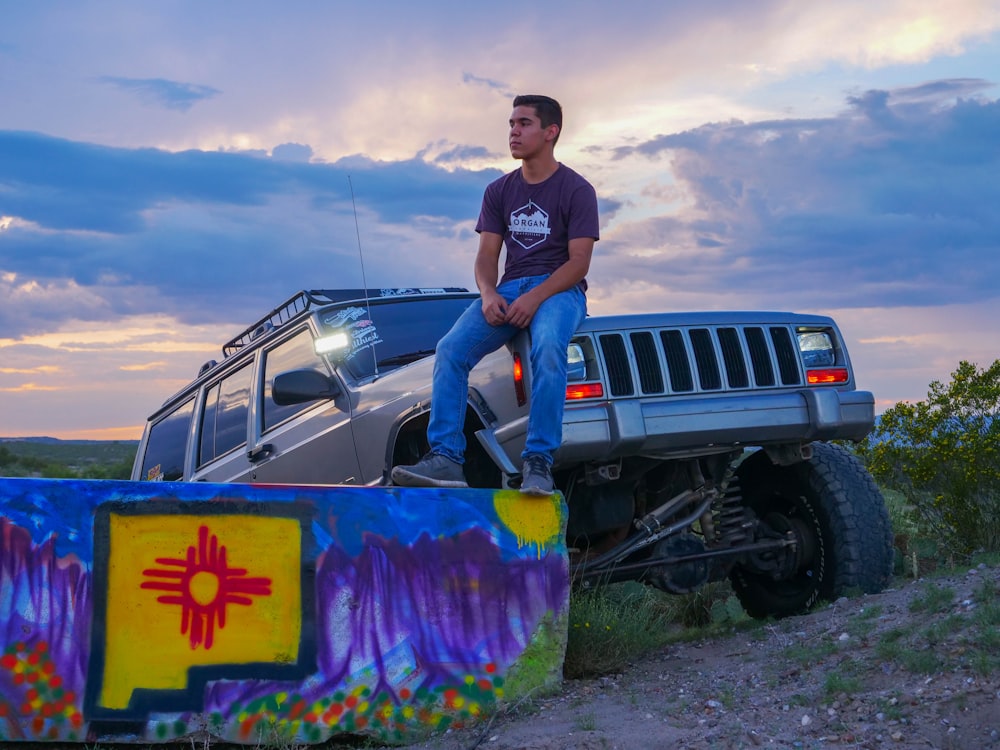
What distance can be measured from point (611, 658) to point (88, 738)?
7.39 ft

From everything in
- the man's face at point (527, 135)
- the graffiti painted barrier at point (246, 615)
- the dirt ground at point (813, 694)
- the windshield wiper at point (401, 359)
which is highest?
the man's face at point (527, 135)

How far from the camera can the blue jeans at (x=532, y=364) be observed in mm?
4535

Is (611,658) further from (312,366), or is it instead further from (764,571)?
(312,366)

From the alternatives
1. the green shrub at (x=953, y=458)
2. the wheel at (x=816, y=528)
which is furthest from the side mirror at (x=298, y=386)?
the green shrub at (x=953, y=458)

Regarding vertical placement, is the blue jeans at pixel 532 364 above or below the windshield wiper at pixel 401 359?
below

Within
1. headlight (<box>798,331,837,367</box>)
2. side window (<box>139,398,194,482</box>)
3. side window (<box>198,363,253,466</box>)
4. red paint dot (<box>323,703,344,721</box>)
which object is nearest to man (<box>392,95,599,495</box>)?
red paint dot (<box>323,703,344,721</box>)

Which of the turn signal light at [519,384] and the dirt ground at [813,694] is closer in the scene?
the dirt ground at [813,694]

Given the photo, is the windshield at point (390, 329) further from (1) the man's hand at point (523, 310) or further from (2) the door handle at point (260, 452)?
(1) the man's hand at point (523, 310)

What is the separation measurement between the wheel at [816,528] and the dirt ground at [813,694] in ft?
1.38

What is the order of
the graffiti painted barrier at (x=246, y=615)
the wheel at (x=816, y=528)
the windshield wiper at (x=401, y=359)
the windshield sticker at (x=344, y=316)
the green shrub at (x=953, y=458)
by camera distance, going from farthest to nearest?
the green shrub at (x=953, y=458)
the windshield sticker at (x=344, y=316)
the windshield wiper at (x=401, y=359)
the wheel at (x=816, y=528)
the graffiti painted barrier at (x=246, y=615)

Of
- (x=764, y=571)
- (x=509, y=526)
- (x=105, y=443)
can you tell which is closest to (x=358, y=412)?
(x=509, y=526)

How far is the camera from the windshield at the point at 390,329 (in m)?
6.18

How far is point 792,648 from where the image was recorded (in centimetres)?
487

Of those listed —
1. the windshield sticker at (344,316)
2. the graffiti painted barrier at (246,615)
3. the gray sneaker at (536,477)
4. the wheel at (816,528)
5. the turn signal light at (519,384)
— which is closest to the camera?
the graffiti painted barrier at (246,615)
